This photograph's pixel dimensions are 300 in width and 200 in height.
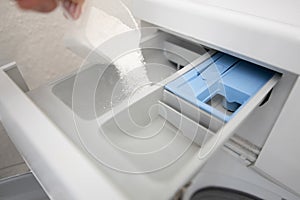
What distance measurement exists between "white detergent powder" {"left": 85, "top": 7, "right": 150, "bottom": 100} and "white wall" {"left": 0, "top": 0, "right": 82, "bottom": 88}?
0.34ft

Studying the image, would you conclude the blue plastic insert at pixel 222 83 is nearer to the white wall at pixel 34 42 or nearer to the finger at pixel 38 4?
the finger at pixel 38 4

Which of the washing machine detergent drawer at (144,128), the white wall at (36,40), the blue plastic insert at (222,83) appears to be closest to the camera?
the washing machine detergent drawer at (144,128)

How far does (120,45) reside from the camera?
0.54 metres

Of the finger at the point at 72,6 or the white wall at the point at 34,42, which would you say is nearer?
the finger at the point at 72,6

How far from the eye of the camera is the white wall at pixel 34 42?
57 centimetres

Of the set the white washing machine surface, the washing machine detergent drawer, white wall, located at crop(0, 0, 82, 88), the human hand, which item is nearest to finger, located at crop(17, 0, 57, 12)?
the human hand

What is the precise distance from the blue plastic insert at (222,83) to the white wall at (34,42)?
39 cm

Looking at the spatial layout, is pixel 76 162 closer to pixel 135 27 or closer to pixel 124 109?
pixel 124 109

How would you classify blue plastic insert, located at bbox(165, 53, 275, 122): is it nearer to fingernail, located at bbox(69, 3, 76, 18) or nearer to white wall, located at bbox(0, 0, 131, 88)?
fingernail, located at bbox(69, 3, 76, 18)

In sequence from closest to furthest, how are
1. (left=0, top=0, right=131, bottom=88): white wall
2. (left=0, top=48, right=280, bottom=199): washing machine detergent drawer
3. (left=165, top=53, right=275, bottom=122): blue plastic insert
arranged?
1. (left=0, top=48, right=280, bottom=199): washing machine detergent drawer
2. (left=165, top=53, right=275, bottom=122): blue plastic insert
3. (left=0, top=0, right=131, bottom=88): white wall

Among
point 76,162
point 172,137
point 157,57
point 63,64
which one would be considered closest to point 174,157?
point 172,137

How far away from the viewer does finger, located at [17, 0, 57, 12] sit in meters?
0.28

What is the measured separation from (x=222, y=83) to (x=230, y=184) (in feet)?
1.47

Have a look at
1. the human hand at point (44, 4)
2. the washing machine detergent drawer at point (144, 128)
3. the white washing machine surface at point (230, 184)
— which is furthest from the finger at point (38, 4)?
the white washing machine surface at point (230, 184)
